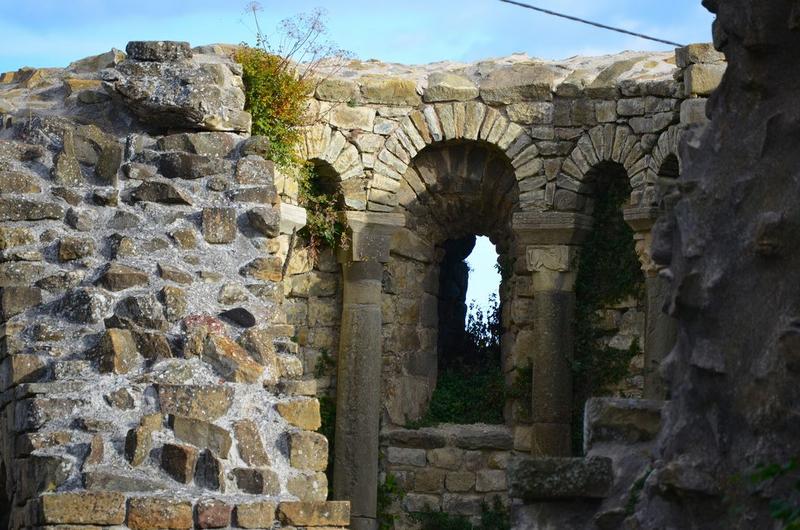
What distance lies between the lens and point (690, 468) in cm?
364

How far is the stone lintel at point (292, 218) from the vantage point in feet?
39.4

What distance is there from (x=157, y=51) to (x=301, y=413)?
9.34ft

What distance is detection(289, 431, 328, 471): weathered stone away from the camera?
6977 mm

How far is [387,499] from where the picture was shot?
12500 mm

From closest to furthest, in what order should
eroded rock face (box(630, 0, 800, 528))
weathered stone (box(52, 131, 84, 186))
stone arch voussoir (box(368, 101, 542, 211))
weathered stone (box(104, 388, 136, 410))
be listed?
1. eroded rock face (box(630, 0, 800, 528))
2. weathered stone (box(104, 388, 136, 410))
3. weathered stone (box(52, 131, 84, 186))
4. stone arch voussoir (box(368, 101, 542, 211))

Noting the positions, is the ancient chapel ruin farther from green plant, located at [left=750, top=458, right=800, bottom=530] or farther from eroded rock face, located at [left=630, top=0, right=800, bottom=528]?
green plant, located at [left=750, top=458, right=800, bottom=530]

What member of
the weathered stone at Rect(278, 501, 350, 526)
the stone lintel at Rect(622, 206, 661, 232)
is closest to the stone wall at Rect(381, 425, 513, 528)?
the stone lintel at Rect(622, 206, 661, 232)

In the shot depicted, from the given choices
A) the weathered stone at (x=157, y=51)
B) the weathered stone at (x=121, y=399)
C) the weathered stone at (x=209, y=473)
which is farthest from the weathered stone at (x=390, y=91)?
the weathered stone at (x=209, y=473)

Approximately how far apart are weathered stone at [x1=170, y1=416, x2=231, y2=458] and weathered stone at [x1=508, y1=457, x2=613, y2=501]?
2.83 m

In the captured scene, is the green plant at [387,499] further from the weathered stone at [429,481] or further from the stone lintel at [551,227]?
the stone lintel at [551,227]

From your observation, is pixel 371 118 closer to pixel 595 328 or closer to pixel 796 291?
pixel 595 328

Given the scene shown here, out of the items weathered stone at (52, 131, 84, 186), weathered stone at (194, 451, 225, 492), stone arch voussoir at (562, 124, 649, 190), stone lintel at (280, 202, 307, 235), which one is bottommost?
weathered stone at (194, 451, 225, 492)

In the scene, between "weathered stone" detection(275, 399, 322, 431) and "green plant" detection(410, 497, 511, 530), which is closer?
"weathered stone" detection(275, 399, 322, 431)

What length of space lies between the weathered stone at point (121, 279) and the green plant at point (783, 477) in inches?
181
